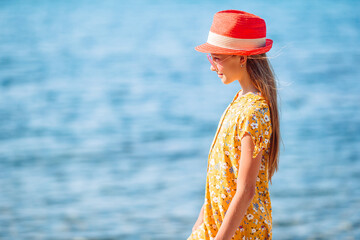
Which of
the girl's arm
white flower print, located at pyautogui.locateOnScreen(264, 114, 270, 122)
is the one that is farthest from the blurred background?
the girl's arm

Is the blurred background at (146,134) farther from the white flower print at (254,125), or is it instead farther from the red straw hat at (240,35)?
the white flower print at (254,125)

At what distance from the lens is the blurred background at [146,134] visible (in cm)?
570

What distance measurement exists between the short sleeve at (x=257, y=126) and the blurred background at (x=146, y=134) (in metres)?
0.45

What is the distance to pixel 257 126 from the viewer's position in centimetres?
219

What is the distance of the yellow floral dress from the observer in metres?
2.21

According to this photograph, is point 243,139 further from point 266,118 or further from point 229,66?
point 229,66

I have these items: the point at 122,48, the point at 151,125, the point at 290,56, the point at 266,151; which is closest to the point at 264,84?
the point at 266,151

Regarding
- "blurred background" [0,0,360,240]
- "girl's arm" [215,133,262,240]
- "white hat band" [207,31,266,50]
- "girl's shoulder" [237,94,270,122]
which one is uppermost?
"blurred background" [0,0,360,240]

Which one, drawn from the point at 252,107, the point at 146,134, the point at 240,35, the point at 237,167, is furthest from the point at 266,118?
the point at 146,134

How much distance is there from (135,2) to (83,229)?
27.6 m

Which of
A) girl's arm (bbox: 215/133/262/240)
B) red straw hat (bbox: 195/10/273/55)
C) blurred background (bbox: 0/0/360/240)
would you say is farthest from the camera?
blurred background (bbox: 0/0/360/240)

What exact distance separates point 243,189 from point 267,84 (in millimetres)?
430

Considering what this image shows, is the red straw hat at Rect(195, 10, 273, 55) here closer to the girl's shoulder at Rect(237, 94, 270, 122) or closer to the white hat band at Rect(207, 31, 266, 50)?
the white hat band at Rect(207, 31, 266, 50)

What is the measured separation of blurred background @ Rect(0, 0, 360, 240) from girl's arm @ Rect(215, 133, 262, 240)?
1.86 feet
